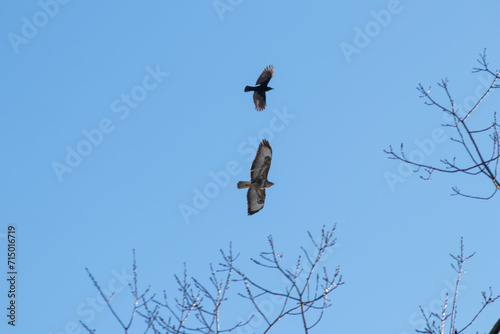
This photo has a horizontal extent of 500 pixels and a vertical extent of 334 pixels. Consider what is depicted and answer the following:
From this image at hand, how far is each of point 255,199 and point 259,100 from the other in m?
2.27

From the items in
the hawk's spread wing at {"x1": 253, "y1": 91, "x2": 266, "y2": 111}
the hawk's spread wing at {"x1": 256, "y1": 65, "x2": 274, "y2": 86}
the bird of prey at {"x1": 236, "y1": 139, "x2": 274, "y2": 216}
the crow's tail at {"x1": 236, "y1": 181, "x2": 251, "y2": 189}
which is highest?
the hawk's spread wing at {"x1": 256, "y1": 65, "x2": 274, "y2": 86}

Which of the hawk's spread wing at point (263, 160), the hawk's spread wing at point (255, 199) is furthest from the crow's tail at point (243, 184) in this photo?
the hawk's spread wing at point (255, 199)

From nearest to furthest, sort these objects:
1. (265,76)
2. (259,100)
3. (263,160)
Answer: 1. (263,160)
2. (259,100)
3. (265,76)

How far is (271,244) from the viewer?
6.72 meters

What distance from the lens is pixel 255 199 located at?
12883mm

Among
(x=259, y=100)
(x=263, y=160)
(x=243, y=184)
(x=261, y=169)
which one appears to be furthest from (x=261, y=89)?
(x=243, y=184)

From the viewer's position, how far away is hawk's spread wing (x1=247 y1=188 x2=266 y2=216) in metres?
12.8

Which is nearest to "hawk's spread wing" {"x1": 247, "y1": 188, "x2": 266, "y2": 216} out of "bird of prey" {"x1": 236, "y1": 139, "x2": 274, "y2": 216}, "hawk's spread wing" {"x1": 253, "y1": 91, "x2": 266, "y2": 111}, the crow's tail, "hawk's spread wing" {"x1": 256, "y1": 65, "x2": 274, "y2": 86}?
"bird of prey" {"x1": 236, "y1": 139, "x2": 274, "y2": 216}

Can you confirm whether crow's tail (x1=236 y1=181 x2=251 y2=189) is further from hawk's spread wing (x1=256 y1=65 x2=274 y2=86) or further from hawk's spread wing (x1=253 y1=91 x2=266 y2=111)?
hawk's spread wing (x1=256 y1=65 x2=274 y2=86)

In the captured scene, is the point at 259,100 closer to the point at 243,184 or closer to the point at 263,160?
the point at 263,160

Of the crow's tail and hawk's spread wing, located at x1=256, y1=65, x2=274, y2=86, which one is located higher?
hawk's spread wing, located at x1=256, y1=65, x2=274, y2=86

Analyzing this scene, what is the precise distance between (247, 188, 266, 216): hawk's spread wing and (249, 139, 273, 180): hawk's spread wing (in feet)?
1.73

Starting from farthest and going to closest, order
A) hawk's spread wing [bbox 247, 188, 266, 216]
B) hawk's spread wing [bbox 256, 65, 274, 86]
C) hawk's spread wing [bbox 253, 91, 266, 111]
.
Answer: hawk's spread wing [bbox 256, 65, 274, 86] → hawk's spread wing [bbox 253, 91, 266, 111] → hawk's spread wing [bbox 247, 188, 266, 216]

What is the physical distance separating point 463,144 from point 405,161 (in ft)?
2.09
